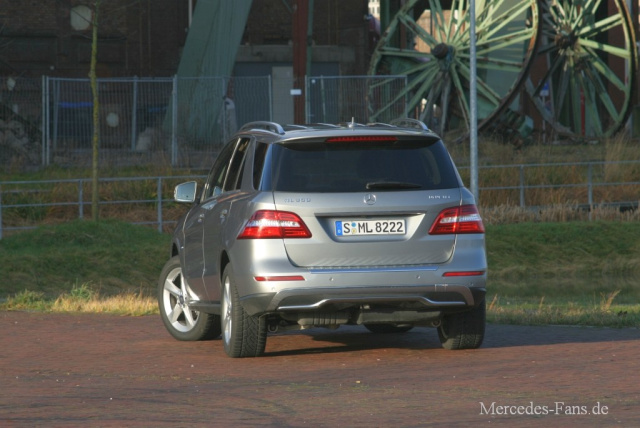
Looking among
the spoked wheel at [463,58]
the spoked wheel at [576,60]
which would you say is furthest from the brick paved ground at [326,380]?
the spoked wheel at [576,60]

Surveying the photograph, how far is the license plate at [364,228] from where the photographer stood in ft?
30.7

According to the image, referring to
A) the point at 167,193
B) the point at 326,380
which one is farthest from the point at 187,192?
the point at 167,193

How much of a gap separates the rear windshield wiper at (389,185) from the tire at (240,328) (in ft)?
3.99

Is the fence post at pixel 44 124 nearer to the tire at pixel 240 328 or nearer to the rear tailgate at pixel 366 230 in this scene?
the tire at pixel 240 328

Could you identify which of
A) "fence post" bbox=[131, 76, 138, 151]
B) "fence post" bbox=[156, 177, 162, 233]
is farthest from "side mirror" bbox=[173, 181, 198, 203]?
"fence post" bbox=[131, 76, 138, 151]

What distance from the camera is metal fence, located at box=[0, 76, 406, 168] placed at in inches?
1256

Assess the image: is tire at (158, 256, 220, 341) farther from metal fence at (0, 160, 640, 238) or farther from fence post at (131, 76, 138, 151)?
fence post at (131, 76, 138, 151)

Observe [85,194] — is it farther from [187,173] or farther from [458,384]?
[458,384]

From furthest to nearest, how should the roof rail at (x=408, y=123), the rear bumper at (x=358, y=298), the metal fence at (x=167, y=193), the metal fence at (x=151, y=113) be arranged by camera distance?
A: the metal fence at (x=151, y=113)
the metal fence at (x=167, y=193)
the roof rail at (x=408, y=123)
the rear bumper at (x=358, y=298)

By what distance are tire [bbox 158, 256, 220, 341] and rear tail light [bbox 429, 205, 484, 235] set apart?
2.61 m

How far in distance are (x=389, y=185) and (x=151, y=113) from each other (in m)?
25.4

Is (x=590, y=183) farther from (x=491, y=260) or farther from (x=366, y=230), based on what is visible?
(x=366, y=230)

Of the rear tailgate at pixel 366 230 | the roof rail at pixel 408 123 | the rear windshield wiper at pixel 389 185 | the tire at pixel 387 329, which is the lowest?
the tire at pixel 387 329

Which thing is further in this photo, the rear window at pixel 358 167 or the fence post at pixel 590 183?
the fence post at pixel 590 183
